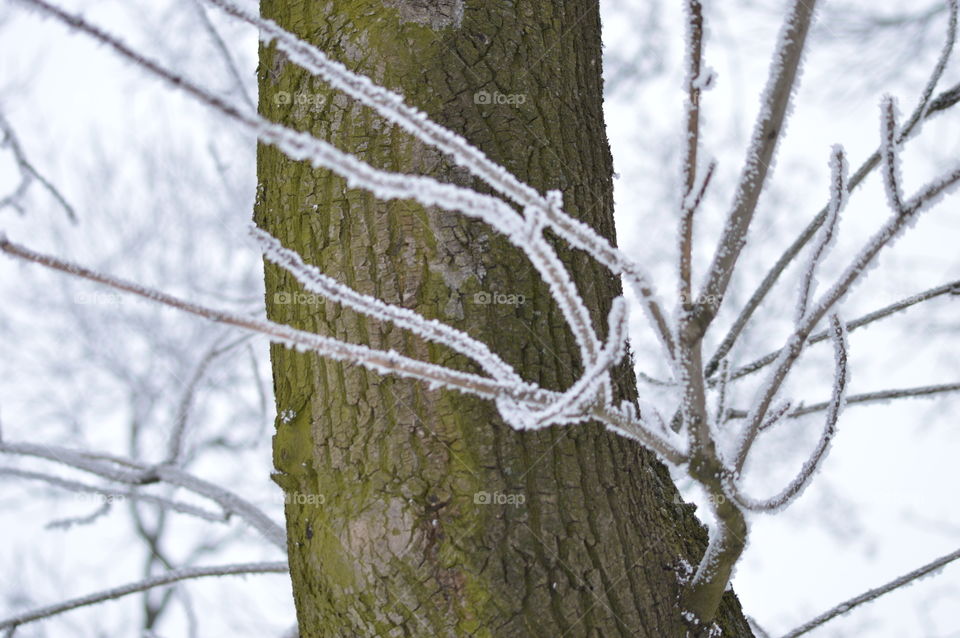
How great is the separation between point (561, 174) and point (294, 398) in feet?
1.52

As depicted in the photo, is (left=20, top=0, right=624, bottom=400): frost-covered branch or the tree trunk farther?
the tree trunk

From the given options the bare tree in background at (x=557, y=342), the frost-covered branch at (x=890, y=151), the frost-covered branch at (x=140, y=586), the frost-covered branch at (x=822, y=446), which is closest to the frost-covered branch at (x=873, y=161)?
the bare tree in background at (x=557, y=342)

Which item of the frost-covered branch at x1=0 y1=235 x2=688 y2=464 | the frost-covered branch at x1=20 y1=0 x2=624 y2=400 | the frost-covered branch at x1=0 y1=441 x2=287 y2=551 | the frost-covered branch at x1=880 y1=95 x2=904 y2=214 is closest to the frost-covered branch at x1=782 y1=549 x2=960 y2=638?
the frost-covered branch at x1=0 y1=235 x2=688 y2=464

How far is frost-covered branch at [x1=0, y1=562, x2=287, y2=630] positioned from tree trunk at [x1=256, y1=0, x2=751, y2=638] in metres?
0.40

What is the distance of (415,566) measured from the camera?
0.82m

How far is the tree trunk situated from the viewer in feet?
2.69

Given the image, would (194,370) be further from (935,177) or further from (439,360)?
(935,177)

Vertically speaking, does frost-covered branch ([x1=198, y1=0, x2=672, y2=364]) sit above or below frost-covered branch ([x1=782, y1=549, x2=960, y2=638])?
above

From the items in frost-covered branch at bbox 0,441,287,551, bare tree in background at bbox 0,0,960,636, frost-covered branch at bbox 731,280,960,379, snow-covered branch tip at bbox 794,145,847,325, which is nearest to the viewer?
bare tree in background at bbox 0,0,960,636

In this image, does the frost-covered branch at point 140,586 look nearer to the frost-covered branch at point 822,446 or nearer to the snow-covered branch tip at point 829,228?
the frost-covered branch at point 822,446

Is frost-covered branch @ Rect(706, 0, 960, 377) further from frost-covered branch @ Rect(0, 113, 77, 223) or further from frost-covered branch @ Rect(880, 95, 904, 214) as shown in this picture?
frost-covered branch @ Rect(0, 113, 77, 223)

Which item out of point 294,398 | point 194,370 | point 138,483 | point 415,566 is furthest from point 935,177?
point 194,370

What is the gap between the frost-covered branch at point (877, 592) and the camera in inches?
38.7

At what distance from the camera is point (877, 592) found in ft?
3.27
